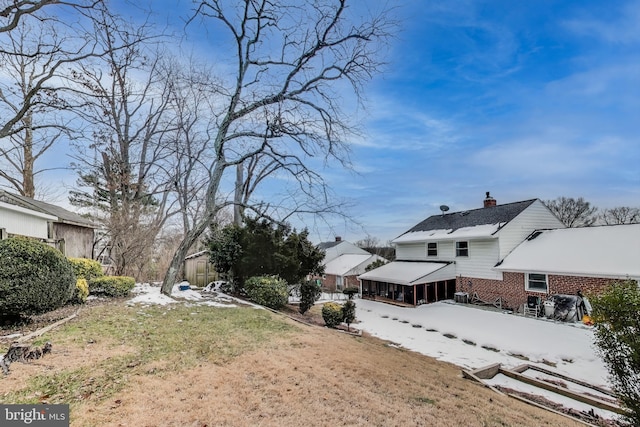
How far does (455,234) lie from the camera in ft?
64.6

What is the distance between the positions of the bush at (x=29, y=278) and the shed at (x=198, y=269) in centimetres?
1446

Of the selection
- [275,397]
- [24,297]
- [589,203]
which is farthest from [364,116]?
[589,203]

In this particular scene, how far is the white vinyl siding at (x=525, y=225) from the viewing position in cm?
1756

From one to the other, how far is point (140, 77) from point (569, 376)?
23.1 meters

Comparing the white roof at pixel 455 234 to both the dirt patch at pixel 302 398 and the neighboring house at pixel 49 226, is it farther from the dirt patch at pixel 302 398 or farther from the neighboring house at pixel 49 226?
the neighboring house at pixel 49 226

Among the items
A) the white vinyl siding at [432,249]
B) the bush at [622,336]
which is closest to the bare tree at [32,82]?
the bush at [622,336]

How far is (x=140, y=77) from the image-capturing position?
17781mm

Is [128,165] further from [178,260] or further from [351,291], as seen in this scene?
[351,291]

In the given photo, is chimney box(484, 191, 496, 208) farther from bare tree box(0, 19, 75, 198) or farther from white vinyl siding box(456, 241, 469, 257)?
bare tree box(0, 19, 75, 198)

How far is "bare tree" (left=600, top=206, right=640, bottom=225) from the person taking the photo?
1252 inches

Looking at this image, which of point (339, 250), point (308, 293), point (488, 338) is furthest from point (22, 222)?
point (339, 250)

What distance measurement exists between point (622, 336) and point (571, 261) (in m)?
12.8

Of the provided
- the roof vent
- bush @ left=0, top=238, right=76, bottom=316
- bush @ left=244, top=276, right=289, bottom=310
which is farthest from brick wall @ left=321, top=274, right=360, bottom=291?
bush @ left=0, top=238, right=76, bottom=316

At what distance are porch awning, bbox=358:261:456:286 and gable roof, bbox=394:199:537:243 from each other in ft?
6.80
